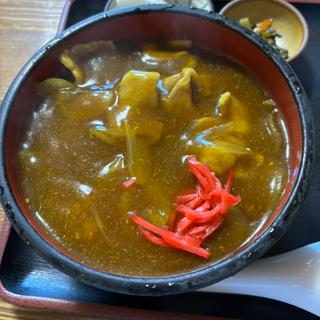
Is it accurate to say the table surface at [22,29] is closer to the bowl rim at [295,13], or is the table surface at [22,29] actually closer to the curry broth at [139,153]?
the curry broth at [139,153]

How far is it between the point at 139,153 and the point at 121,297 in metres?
0.55

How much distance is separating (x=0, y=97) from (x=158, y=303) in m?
1.31

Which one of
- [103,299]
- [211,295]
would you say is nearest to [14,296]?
[103,299]

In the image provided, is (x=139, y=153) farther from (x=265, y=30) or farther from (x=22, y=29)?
(x=22, y=29)

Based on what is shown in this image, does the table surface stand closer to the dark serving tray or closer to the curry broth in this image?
the curry broth

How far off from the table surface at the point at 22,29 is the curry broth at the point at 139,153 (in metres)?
0.60

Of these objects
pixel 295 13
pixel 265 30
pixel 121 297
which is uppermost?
pixel 295 13

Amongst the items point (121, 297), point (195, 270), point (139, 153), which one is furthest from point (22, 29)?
point (195, 270)

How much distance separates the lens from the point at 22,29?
2.51 m

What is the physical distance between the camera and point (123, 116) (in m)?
1.81

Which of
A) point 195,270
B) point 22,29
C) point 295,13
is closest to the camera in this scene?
point 195,270

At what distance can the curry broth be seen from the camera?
1657 millimetres

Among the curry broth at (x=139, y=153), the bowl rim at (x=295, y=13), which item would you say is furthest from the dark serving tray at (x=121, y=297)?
the bowl rim at (x=295, y=13)

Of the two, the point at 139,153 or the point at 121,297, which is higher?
the point at 139,153
